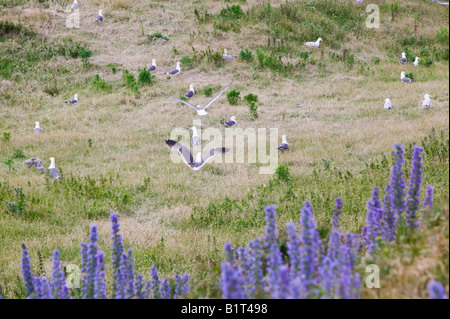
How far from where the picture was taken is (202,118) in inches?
617

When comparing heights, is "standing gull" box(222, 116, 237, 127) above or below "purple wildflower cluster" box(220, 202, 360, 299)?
below

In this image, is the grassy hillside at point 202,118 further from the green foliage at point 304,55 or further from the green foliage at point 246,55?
the green foliage at point 304,55

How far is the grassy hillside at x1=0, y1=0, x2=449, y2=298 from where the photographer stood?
8.09 metres

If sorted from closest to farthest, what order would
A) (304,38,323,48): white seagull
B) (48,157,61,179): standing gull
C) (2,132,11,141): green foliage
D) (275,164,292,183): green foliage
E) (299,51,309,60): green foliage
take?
1. (275,164,292,183): green foliage
2. (48,157,61,179): standing gull
3. (2,132,11,141): green foliage
4. (299,51,309,60): green foliage
5. (304,38,323,48): white seagull

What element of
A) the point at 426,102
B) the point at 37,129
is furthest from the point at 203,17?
the point at 426,102

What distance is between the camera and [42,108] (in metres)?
17.5

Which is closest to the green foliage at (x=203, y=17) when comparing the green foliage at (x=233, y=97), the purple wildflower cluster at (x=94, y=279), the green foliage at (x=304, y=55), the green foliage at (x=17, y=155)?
the green foliage at (x=304, y=55)

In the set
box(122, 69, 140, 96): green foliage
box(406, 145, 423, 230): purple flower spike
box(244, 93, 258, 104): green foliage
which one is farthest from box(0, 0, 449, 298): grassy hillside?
box(406, 145, 423, 230): purple flower spike

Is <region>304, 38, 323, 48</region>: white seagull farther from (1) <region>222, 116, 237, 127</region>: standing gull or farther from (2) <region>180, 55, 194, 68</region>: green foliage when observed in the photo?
(1) <region>222, 116, 237, 127</region>: standing gull

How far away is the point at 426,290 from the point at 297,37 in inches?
787

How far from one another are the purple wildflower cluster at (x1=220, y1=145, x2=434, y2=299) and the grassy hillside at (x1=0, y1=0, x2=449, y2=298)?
334 mm

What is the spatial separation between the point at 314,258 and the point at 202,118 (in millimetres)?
12524
